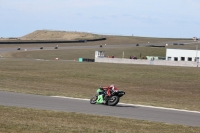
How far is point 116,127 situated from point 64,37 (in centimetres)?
12864

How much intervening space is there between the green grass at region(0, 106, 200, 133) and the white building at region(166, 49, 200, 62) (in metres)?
59.7

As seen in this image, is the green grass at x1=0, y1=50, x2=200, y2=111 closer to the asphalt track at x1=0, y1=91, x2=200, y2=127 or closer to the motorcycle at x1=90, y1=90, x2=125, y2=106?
the asphalt track at x1=0, y1=91, x2=200, y2=127

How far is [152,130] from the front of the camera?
13461 millimetres

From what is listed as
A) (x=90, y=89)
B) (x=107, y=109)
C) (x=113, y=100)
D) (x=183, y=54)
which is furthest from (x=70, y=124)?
(x=183, y=54)

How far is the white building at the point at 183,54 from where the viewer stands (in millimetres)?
74175

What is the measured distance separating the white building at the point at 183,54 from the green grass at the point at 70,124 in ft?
196

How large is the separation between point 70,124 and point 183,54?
63.4m

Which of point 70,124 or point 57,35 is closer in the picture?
point 70,124

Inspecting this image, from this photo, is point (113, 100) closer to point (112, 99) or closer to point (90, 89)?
point (112, 99)

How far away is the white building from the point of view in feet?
243

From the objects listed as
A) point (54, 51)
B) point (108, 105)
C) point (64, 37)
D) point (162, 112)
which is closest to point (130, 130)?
point (162, 112)

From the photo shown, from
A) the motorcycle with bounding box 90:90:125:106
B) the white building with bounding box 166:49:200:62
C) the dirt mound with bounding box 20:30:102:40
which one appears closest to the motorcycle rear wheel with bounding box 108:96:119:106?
the motorcycle with bounding box 90:90:125:106

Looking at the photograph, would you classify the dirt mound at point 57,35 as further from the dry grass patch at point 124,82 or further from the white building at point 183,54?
the dry grass patch at point 124,82

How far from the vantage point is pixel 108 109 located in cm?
1858
